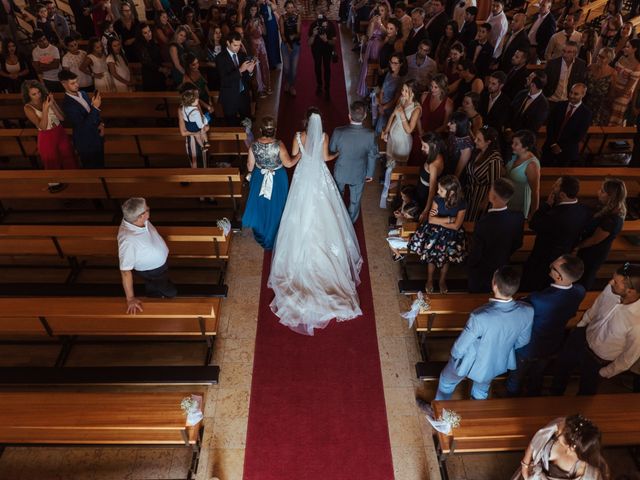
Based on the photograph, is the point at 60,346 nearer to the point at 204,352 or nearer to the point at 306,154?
the point at 204,352

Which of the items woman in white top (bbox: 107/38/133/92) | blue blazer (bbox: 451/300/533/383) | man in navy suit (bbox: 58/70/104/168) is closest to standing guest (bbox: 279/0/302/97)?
woman in white top (bbox: 107/38/133/92)

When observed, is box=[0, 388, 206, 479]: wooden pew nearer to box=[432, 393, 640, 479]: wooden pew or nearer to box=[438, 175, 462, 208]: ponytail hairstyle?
box=[432, 393, 640, 479]: wooden pew

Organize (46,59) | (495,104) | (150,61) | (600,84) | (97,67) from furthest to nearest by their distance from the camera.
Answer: (150,61) → (46,59) → (97,67) → (600,84) → (495,104)

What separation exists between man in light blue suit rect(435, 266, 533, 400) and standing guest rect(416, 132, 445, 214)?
5.61 feet

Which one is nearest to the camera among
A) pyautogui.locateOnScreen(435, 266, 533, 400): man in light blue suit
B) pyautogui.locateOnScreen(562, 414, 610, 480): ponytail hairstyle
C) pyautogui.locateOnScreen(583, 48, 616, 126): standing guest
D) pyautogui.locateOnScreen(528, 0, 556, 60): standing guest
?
pyautogui.locateOnScreen(562, 414, 610, 480): ponytail hairstyle

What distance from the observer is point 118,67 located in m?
7.23

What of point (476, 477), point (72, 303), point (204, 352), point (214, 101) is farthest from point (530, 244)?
point (214, 101)

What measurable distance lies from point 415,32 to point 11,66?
258 inches

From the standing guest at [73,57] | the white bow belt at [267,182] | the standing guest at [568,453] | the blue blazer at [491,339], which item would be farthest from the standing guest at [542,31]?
the standing guest at [568,453]

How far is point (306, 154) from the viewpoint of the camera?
476 cm

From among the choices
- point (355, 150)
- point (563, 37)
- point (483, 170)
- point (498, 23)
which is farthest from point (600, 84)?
point (355, 150)

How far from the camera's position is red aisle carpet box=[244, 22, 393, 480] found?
352cm

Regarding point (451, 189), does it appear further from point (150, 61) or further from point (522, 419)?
point (150, 61)

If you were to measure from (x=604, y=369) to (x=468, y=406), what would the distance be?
991 millimetres
